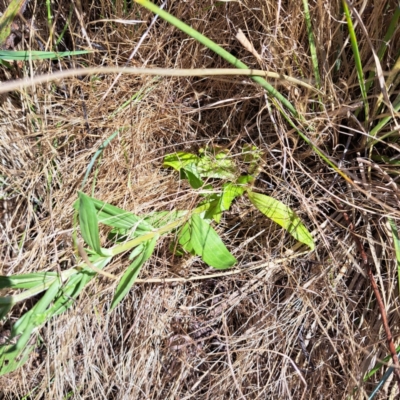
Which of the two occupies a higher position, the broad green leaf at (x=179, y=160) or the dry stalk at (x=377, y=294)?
the broad green leaf at (x=179, y=160)

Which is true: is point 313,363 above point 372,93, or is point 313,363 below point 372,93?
below

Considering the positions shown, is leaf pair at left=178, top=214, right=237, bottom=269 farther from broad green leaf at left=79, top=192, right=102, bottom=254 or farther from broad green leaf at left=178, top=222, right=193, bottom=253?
broad green leaf at left=79, top=192, right=102, bottom=254

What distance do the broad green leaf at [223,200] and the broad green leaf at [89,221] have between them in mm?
254

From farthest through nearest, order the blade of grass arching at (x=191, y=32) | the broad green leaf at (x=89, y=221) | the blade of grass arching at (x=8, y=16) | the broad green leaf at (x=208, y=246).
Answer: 1. the blade of grass arching at (x=8, y=16)
2. the broad green leaf at (x=208, y=246)
3. the broad green leaf at (x=89, y=221)
4. the blade of grass arching at (x=191, y=32)

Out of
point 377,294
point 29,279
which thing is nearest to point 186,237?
point 29,279

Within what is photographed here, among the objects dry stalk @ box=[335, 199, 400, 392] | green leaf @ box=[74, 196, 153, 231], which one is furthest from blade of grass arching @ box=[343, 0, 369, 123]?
green leaf @ box=[74, 196, 153, 231]

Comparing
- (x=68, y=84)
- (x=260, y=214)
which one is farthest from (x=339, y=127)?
(x=68, y=84)

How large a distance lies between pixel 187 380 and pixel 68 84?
68cm

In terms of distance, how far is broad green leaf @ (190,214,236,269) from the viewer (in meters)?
0.70

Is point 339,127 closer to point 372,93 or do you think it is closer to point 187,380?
point 372,93

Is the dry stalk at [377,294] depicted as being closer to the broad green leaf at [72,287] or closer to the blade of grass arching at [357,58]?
the blade of grass arching at [357,58]

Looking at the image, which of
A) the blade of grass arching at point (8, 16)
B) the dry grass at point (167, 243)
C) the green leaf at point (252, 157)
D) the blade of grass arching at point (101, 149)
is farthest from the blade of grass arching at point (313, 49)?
the blade of grass arching at point (8, 16)

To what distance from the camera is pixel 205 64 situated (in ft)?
2.95

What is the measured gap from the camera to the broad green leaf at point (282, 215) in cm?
79
